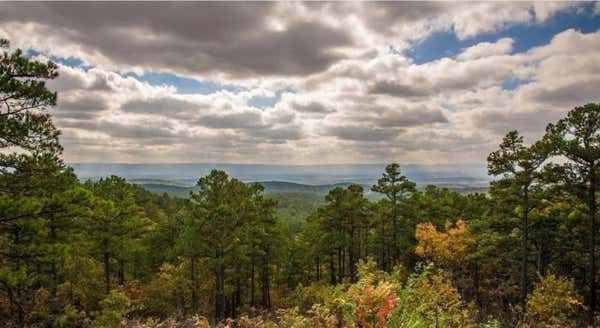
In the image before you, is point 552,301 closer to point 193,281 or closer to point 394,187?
point 394,187

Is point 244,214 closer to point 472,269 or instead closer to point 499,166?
point 499,166

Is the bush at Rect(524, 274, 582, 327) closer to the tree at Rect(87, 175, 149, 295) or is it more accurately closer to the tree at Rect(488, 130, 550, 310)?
the tree at Rect(488, 130, 550, 310)

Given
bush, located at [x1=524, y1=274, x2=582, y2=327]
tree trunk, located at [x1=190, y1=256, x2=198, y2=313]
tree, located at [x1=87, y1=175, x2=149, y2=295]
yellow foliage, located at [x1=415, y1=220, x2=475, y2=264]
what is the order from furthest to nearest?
yellow foliage, located at [x1=415, y1=220, x2=475, y2=264] → tree trunk, located at [x1=190, y1=256, x2=198, y2=313] → tree, located at [x1=87, y1=175, x2=149, y2=295] → bush, located at [x1=524, y1=274, x2=582, y2=327]

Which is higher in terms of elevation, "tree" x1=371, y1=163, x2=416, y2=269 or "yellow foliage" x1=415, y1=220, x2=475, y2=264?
"tree" x1=371, y1=163, x2=416, y2=269

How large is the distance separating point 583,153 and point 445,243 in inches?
539

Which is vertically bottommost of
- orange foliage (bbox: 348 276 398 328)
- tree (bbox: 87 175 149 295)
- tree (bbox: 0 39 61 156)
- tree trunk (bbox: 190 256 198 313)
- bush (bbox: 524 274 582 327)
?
tree trunk (bbox: 190 256 198 313)

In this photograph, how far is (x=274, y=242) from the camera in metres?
30.1

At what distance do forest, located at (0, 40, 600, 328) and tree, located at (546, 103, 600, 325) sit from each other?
0.23 ft

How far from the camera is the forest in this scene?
379 inches

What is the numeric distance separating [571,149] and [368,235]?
26361mm

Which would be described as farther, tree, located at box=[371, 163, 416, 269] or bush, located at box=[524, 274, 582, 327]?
tree, located at box=[371, 163, 416, 269]

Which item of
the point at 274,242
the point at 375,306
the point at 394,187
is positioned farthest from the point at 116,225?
the point at 375,306

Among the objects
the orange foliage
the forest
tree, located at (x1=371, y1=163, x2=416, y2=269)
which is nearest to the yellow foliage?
the forest

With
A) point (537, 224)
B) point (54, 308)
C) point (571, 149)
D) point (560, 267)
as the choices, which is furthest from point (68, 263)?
point (560, 267)
